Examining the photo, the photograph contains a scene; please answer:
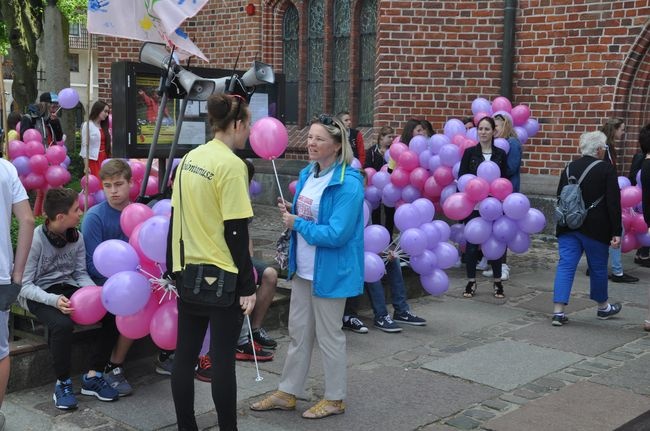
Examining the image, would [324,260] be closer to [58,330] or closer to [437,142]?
[58,330]

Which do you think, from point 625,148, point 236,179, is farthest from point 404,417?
point 625,148

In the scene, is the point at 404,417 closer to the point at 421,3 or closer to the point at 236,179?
the point at 236,179

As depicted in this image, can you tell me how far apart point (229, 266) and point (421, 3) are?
830 cm

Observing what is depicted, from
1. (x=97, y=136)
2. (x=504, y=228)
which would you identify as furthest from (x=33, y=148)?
(x=504, y=228)

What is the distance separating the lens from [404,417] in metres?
4.72

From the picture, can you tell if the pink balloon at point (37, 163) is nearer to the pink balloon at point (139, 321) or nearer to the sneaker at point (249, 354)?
the sneaker at point (249, 354)

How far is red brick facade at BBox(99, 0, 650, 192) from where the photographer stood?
10.3m

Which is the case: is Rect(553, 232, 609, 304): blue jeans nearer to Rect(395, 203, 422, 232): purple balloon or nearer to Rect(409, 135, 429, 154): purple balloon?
Rect(395, 203, 422, 232): purple balloon

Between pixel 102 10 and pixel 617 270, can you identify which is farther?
pixel 617 270

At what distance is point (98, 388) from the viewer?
16.0 feet

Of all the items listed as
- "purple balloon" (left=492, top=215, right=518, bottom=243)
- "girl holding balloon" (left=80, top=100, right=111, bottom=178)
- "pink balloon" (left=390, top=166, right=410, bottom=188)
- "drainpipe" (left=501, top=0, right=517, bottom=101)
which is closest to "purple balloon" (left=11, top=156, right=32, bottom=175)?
"girl holding balloon" (left=80, top=100, right=111, bottom=178)

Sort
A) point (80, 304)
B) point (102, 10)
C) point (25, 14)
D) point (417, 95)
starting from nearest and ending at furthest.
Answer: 1. point (80, 304)
2. point (102, 10)
3. point (417, 95)
4. point (25, 14)

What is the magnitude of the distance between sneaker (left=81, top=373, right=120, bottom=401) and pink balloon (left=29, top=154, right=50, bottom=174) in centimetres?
522

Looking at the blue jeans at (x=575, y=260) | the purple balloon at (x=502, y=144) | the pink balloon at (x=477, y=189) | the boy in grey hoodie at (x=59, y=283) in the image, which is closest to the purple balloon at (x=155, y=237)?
the boy in grey hoodie at (x=59, y=283)
